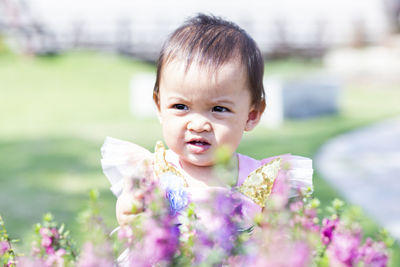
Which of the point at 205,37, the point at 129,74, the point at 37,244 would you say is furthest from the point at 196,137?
the point at 129,74

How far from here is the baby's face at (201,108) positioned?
79.3 inches

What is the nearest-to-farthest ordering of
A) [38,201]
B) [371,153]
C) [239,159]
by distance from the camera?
[239,159]
[38,201]
[371,153]

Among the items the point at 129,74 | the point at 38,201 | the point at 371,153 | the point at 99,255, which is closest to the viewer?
the point at 99,255

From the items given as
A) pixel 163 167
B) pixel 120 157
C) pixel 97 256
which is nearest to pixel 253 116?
pixel 163 167

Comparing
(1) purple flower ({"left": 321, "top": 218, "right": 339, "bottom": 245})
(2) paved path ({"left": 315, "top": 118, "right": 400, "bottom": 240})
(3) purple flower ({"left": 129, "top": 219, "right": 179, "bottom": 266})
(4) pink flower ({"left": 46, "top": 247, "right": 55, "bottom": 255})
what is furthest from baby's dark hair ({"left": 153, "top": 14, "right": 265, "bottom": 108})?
(2) paved path ({"left": 315, "top": 118, "right": 400, "bottom": 240})

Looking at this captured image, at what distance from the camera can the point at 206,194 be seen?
2012 millimetres

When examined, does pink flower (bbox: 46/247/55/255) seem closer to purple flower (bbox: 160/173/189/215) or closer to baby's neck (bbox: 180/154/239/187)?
purple flower (bbox: 160/173/189/215)

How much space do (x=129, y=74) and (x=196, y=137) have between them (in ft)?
47.7

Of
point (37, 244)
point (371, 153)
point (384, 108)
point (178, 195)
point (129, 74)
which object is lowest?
point (129, 74)

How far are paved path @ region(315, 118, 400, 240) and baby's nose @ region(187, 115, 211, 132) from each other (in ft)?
8.77

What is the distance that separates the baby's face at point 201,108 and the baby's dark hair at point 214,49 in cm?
3

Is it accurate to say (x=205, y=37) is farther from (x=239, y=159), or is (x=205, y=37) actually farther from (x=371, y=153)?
(x=371, y=153)

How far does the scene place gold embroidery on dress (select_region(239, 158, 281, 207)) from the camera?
6.89ft

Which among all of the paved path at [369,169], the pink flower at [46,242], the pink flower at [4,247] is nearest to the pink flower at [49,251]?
the pink flower at [46,242]
